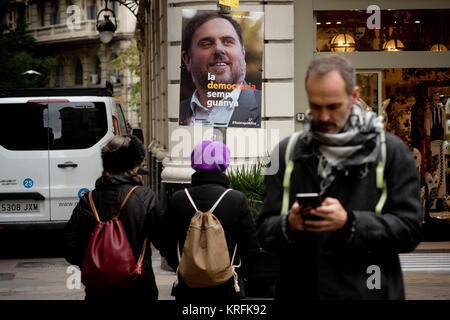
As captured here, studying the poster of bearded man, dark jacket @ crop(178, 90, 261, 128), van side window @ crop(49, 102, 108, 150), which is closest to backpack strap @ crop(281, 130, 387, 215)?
the poster of bearded man

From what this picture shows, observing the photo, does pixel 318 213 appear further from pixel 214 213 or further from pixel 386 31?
pixel 386 31

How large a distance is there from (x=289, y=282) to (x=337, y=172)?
0.48 meters

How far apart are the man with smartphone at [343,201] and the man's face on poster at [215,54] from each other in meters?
6.47

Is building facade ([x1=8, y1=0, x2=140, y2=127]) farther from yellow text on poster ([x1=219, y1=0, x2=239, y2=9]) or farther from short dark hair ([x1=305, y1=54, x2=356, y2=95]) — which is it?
short dark hair ([x1=305, y1=54, x2=356, y2=95])

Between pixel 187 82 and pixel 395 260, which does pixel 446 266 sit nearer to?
pixel 187 82

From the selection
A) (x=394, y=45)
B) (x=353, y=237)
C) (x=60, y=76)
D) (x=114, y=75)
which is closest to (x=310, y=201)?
(x=353, y=237)

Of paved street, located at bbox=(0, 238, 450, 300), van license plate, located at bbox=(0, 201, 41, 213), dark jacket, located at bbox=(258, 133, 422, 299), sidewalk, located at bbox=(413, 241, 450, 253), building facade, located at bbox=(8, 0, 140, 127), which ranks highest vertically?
building facade, located at bbox=(8, 0, 140, 127)

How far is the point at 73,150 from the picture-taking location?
33.8ft

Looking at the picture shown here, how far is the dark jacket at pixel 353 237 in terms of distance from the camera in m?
2.59

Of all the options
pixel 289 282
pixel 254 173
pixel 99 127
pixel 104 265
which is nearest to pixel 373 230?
pixel 289 282

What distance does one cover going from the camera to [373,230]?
8.39ft

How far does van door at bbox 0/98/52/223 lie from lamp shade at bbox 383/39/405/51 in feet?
16.7

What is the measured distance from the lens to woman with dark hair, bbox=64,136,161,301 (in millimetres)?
4250

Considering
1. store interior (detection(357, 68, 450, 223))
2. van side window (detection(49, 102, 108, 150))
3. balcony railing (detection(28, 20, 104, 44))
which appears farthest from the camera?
balcony railing (detection(28, 20, 104, 44))
